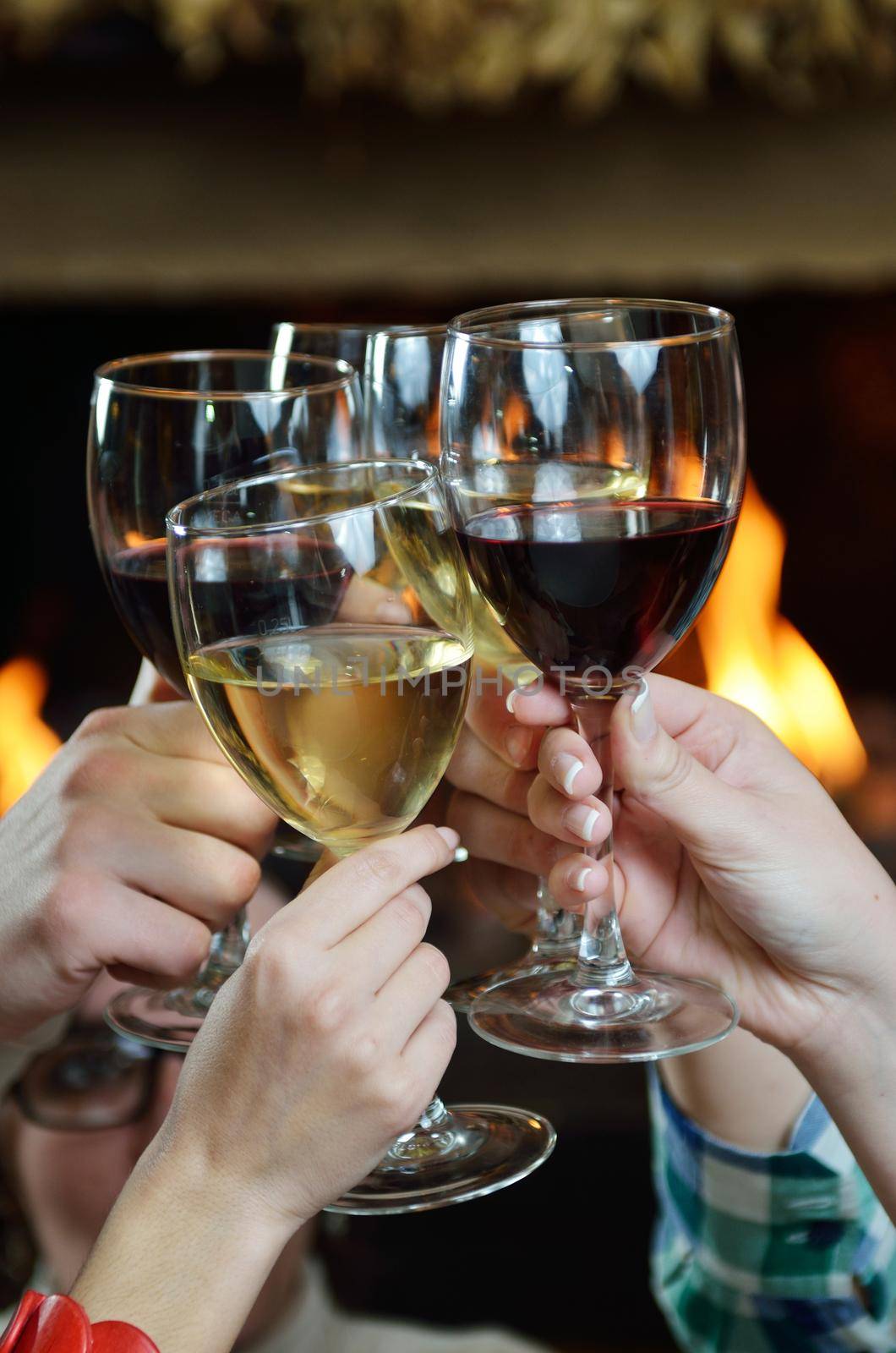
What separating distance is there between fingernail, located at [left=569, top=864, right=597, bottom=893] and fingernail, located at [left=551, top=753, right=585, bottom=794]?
4 cm

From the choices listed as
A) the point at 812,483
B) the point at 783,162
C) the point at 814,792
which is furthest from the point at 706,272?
the point at 814,792

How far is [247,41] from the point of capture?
1.63 m

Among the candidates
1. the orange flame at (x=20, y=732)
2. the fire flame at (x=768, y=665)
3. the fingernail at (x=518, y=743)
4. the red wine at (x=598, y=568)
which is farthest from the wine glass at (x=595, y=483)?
the orange flame at (x=20, y=732)

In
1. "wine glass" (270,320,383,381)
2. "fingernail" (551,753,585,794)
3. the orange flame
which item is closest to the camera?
"fingernail" (551,753,585,794)

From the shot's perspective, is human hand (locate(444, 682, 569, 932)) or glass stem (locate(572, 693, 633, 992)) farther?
human hand (locate(444, 682, 569, 932))

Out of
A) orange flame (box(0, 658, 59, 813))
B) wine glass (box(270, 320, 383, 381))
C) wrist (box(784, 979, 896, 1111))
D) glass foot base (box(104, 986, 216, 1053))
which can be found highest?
wine glass (box(270, 320, 383, 381))

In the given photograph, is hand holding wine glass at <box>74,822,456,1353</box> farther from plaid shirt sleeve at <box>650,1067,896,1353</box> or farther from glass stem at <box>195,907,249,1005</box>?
plaid shirt sleeve at <box>650,1067,896,1353</box>

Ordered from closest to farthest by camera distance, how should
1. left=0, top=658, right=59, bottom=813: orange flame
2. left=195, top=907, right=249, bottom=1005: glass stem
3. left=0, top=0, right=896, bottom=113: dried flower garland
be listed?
left=195, top=907, right=249, bottom=1005: glass stem, left=0, top=0, right=896, bottom=113: dried flower garland, left=0, top=658, right=59, bottom=813: orange flame

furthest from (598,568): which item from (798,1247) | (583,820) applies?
(798,1247)

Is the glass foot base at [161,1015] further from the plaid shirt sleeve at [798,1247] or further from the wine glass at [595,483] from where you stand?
the plaid shirt sleeve at [798,1247]

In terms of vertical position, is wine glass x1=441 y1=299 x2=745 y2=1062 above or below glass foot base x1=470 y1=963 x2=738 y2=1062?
above

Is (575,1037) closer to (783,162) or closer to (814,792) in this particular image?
(814,792)

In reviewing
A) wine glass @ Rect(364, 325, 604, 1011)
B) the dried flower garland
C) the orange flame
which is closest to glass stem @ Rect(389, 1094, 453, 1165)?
wine glass @ Rect(364, 325, 604, 1011)

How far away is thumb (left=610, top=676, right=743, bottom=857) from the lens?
673 millimetres
